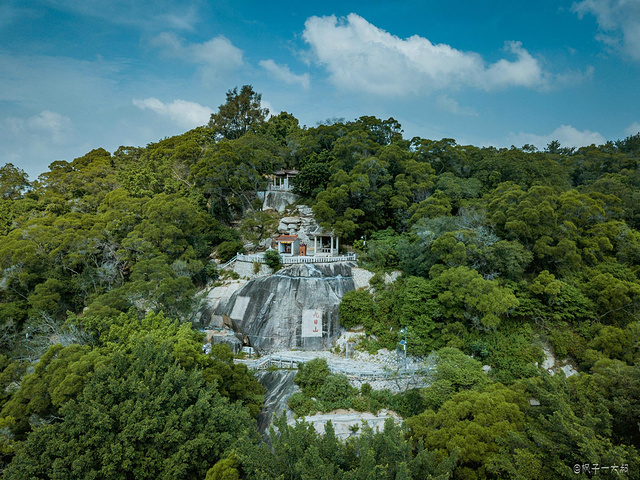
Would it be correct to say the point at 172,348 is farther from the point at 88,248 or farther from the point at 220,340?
the point at 88,248

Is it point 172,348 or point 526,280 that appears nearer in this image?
point 172,348

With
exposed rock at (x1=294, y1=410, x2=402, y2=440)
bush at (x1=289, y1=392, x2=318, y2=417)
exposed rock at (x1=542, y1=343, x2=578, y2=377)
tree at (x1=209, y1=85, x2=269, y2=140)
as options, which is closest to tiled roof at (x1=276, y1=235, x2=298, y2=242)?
bush at (x1=289, y1=392, x2=318, y2=417)

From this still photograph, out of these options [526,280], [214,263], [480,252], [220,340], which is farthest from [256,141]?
[526,280]

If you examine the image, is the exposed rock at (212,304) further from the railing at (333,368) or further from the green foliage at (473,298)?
the green foliage at (473,298)

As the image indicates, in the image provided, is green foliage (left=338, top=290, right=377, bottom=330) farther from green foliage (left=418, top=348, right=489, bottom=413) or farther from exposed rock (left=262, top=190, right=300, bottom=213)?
exposed rock (left=262, top=190, right=300, bottom=213)

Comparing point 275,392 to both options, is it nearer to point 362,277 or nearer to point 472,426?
point 472,426
